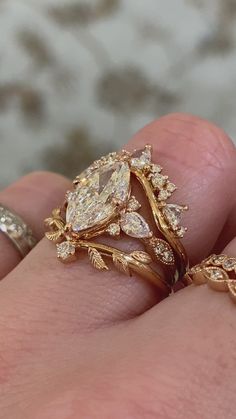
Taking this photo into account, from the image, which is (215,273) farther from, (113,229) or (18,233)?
(18,233)

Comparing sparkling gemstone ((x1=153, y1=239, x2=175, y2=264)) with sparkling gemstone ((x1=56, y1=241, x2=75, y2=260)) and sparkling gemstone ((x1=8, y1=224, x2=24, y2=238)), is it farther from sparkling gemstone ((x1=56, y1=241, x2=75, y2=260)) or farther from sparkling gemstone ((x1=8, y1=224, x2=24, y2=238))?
sparkling gemstone ((x1=8, y1=224, x2=24, y2=238))

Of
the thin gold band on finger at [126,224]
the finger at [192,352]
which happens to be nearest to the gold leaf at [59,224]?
the thin gold band on finger at [126,224]

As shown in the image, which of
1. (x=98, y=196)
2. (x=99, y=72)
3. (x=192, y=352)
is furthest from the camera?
(x=99, y=72)

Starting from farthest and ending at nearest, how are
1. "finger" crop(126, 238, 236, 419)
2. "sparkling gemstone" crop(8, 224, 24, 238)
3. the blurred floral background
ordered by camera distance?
the blurred floral background, "sparkling gemstone" crop(8, 224, 24, 238), "finger" crop(126, 238, 236, 419)

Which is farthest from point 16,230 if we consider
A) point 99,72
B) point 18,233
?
point 99,72

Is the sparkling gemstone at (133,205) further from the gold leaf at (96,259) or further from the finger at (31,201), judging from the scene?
the finger at (31,201)

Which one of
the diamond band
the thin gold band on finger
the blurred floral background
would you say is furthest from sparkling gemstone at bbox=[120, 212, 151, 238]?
the blurred floral background
